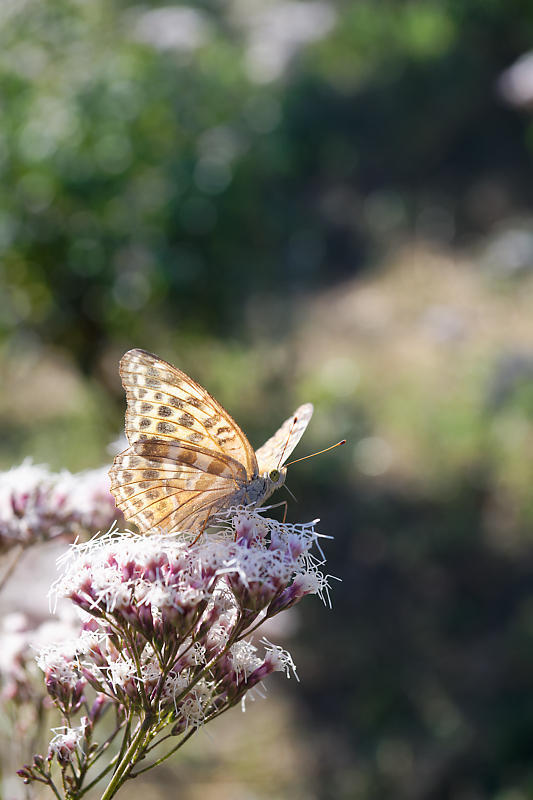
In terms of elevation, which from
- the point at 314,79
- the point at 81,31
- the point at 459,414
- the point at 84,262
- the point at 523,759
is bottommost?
the point at 523,759

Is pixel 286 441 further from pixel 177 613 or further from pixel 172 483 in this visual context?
pixel 177 613

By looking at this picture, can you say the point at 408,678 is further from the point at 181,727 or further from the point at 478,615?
the point at 181,727

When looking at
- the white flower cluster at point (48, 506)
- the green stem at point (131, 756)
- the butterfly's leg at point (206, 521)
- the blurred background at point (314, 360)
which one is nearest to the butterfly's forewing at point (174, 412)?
the butterfly's leg at point (206, 521)

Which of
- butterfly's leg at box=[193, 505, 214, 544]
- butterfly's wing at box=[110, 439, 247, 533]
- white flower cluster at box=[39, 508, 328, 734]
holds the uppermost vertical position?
butterfly's wing at box=[110, 439, 247, 533]

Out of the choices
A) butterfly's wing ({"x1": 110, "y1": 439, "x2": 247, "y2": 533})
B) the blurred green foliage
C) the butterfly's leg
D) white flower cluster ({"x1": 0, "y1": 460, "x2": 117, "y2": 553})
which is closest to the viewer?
the butterfly's leg

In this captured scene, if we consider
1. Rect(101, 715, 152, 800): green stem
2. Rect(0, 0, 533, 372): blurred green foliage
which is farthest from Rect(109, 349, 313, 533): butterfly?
Rect(0, 0, 533, 372): blurred green foliage

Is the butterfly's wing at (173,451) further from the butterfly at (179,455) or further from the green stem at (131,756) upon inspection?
the green stem at (131,756)

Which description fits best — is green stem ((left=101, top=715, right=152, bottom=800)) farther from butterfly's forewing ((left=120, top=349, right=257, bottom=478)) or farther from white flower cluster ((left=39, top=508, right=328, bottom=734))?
butterfly's forewing ((left=120, top=349, right=257, bottom=478))

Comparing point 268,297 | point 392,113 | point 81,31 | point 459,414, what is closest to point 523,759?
point 459,414
